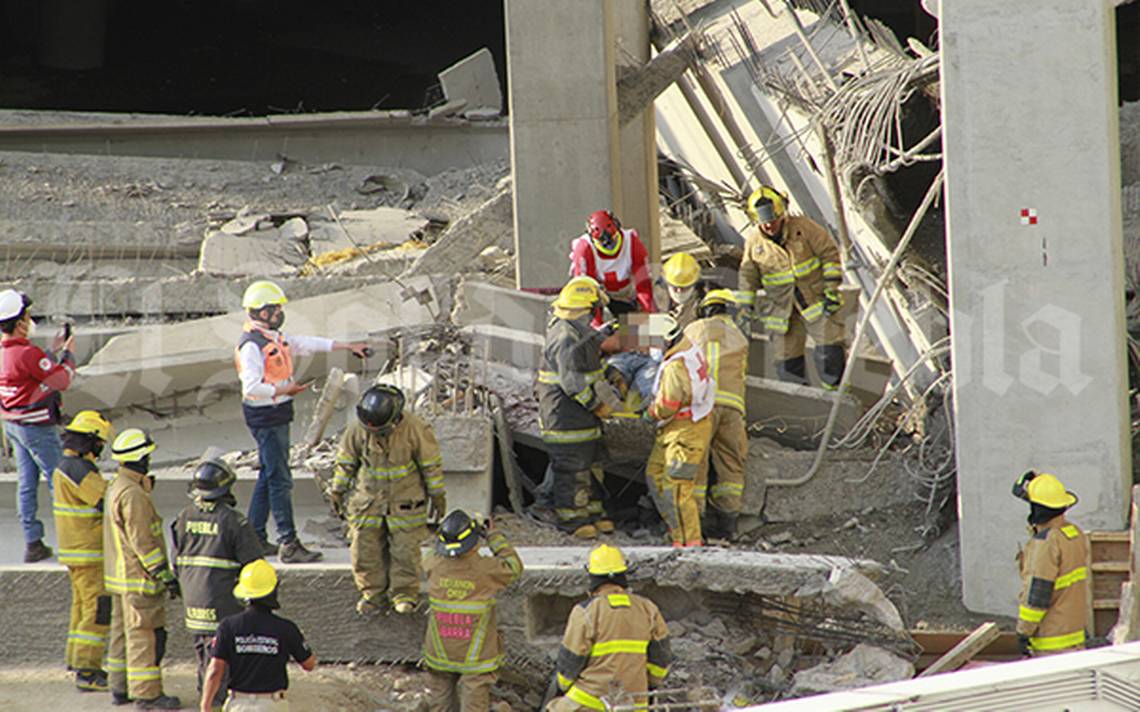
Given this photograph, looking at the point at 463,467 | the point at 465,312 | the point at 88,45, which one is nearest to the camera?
the point at 463,467

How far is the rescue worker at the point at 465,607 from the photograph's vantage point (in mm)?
8938

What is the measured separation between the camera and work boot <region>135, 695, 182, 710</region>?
9.21 meters

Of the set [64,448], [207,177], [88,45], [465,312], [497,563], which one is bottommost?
[497,563]

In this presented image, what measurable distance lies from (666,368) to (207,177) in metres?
10.8

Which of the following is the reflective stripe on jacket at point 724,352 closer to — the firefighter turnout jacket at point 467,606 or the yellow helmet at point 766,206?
the yellow helmet at point 766,206

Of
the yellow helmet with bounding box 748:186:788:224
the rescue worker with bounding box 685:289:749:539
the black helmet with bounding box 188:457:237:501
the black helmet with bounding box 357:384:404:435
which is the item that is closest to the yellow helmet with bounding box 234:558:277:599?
the black helmet with bounding box 188:457:237:501

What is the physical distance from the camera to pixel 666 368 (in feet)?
33.5

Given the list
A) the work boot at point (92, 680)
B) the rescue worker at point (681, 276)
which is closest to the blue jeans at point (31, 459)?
the work boot at point (92, 680)

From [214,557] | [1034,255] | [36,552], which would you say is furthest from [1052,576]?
[36,552]

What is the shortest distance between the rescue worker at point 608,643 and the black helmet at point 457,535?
30.4 inches

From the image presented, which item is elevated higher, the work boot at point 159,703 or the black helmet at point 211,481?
the black helmet at point 211,481

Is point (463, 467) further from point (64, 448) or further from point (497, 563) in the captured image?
point (64, 448)

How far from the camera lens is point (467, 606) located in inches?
356

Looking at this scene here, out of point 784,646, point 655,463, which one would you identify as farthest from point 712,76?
point 784,646
